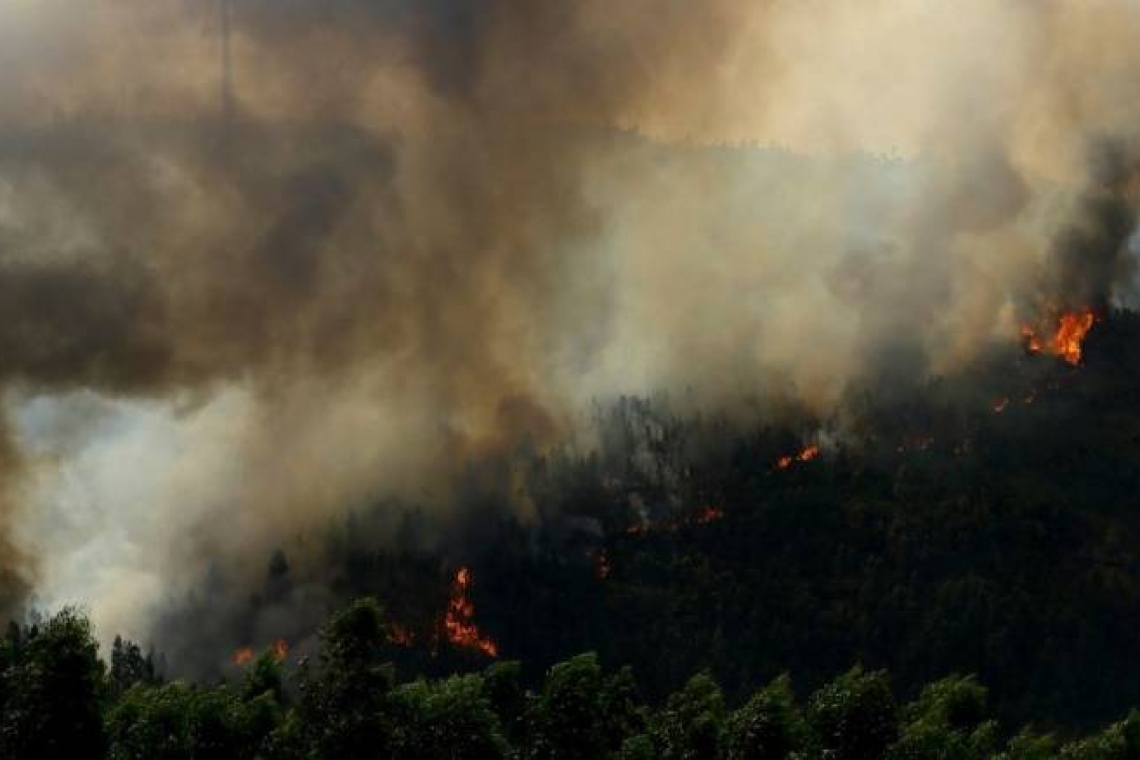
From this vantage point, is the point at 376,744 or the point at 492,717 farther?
the point at 492,717

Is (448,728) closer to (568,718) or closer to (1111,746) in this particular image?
(568,718)

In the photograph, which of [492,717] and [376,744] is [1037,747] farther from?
[376,744]

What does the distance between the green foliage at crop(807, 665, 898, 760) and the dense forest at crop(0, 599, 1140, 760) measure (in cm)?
14

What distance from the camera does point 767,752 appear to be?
130 m

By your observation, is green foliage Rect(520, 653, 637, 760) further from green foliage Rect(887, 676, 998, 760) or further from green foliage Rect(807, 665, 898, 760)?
green foliage Rect(887, 676, 998, 760)

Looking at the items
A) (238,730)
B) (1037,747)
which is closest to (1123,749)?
(1037,747)

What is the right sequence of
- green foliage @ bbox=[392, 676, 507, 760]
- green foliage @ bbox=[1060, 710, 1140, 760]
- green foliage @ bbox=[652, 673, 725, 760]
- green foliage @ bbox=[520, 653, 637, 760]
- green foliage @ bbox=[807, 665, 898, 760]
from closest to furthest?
1. green foliage @ bbox=[807, 665, 898, 760]
2. green foliage @ bbox=[392, 676, 507, 760]
3. green foliage @ bbox=[520, 653, 637, 760]
4. green foliage @ bbox=[1060, 710, 1140, 760]
5. green foliage @ bbox=[652, 673, 725, 760]

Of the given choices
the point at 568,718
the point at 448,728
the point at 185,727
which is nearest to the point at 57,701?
the point at 185,727

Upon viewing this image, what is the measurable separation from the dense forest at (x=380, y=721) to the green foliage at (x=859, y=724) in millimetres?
142

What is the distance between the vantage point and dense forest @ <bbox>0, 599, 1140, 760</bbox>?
4707 inches

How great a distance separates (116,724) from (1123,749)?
4193 inches

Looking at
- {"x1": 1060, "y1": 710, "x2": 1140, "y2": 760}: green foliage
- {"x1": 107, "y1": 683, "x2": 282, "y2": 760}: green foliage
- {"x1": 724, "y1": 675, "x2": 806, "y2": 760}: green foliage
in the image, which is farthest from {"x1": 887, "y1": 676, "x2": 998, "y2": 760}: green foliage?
{"x1": 107, "y1": 683, "x2": 282, "y2": 760}: green foliage

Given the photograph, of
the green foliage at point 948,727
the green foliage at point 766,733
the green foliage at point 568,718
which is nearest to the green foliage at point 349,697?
the green foliage at point 568,718

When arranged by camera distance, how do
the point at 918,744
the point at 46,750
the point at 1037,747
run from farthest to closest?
the point at 1037,747 → the point at 918,744 → the point at 46,750
